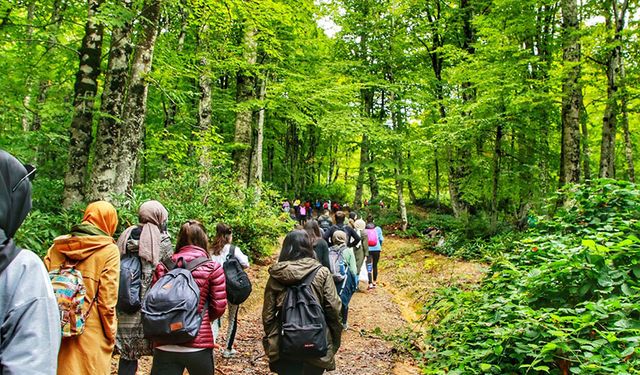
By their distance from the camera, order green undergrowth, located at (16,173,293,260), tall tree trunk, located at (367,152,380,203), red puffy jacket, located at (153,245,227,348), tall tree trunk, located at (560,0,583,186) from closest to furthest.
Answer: red puffy jacket, located at (153,245,227,348)
green undergrowth, located at (16,173,293,260)
tall tree trunk, located at (560,0,583,186)
tall tree trunk, located at (367,152,380,203)

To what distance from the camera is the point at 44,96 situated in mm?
14992

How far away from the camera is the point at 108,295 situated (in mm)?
3238

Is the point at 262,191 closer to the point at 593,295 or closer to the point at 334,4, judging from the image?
the point at 593,295

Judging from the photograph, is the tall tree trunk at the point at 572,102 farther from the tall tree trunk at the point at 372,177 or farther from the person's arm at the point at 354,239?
the tall tree trunk at the point at 372,177

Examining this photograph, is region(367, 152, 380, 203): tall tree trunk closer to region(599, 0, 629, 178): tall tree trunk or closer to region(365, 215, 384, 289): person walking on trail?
region(365, 215, 384, 289): person walking on trail

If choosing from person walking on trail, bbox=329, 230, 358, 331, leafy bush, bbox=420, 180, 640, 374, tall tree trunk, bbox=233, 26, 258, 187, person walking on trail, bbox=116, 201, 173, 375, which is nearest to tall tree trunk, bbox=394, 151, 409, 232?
tall tree trunk, bbox=233, 26, 258, 187

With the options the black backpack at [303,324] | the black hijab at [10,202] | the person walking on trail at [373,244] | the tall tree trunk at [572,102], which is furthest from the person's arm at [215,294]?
the tall tree trunk at [572,102]

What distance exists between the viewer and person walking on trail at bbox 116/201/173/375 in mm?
3908

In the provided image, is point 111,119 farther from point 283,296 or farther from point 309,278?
point 309,278

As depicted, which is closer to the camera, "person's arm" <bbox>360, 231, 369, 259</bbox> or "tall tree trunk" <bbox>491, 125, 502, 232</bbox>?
"person's arm" <bbox>360, 231, 369, 259</bbox>

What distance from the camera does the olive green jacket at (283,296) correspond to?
12.3ft

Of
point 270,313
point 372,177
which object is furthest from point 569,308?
point 372,177

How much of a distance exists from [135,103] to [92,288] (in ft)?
17.9

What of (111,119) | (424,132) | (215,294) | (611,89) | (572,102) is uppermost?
(611,89)
